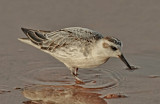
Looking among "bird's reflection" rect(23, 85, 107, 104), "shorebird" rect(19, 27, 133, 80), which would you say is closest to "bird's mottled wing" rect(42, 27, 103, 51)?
"shorebird" rect(19, 27, 133, 80)

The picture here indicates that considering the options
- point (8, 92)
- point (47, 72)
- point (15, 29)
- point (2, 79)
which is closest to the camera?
point (8, 92)

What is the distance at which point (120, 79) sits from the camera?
11.1 metres

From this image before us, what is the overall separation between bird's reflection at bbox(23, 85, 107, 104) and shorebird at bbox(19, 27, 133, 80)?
62cm

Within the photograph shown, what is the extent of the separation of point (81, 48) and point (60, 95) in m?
1.39

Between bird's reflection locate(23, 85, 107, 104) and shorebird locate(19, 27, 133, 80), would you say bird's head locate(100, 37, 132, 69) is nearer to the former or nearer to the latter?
shorebird locate(19, 27, 133, 80)

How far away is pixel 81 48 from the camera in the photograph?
10688 millimetres

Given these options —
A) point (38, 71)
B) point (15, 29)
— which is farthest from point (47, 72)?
point (15, 29)

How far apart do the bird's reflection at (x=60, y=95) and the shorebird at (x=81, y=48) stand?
62cm

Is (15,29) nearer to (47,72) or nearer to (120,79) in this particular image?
(47,72)

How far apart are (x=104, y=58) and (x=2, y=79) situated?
2.77 metres

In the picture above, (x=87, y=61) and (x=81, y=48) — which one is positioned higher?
(x=81, y=48)

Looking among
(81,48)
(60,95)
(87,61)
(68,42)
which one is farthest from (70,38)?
(60,95)

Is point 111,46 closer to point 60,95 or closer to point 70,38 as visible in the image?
point 70,38

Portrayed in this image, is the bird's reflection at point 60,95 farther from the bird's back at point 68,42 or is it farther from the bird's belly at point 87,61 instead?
the bird's back at point 68,42
